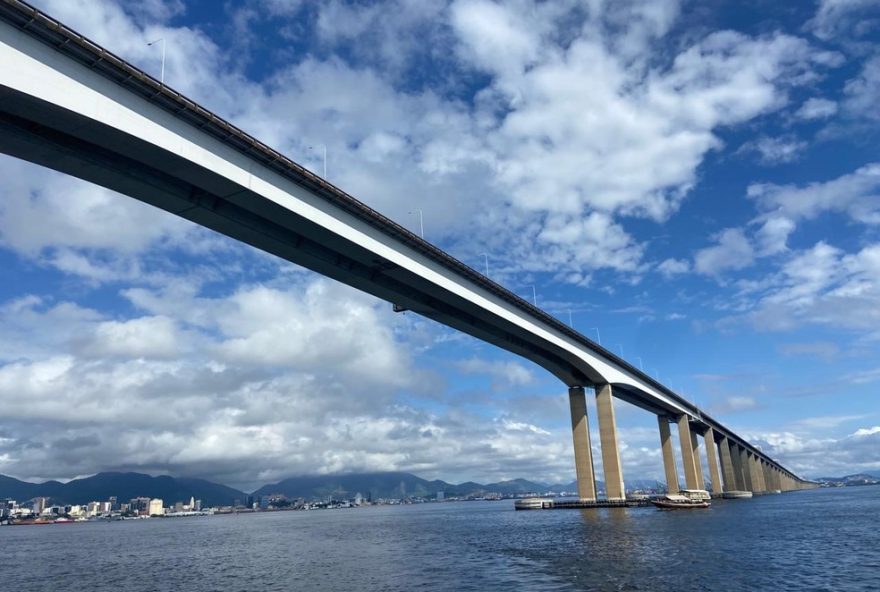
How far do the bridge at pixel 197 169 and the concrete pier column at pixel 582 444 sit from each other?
3637 cm

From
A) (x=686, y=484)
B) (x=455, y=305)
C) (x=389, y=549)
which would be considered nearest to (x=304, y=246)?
(x=455, y=305)

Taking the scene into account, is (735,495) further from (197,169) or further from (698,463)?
(197,169)

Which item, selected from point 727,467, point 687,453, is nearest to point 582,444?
point 687,453

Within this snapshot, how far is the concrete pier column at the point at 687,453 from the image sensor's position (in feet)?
476

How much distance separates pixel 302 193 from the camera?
4203 cm

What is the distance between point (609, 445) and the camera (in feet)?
333

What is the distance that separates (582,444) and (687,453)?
54.5 meters

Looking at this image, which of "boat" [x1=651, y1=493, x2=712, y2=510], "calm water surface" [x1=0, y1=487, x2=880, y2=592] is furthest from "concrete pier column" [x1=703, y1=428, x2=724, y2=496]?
"calm water surface" [x1=0, y1=487, x2=880, y2=592]

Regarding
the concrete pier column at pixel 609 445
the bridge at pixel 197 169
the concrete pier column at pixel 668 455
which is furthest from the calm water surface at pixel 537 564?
the concrete pier column at pixel 668 455

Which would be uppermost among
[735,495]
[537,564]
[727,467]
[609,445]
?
[609,445]

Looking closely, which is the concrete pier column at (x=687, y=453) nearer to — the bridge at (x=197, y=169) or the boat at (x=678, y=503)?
the boat at (x=678, y=503)

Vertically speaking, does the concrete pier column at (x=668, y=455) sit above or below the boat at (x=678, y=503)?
above

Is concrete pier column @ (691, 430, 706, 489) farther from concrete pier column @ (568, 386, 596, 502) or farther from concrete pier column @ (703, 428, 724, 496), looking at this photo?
concrete pier column @ (568, 386, 596, 502)

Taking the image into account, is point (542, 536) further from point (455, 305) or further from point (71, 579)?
point (71, 579)
